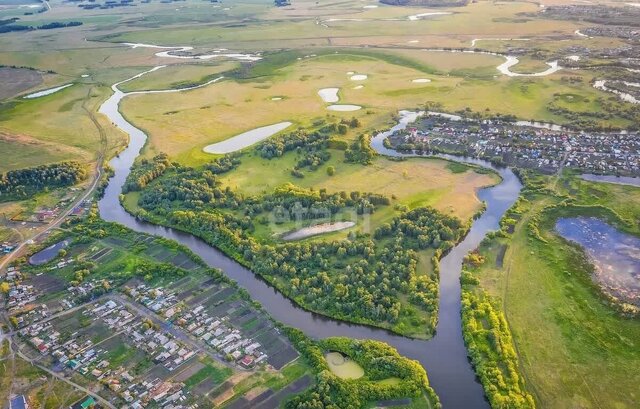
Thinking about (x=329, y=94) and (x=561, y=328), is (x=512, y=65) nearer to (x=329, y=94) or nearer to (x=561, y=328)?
(x=329, y=94)

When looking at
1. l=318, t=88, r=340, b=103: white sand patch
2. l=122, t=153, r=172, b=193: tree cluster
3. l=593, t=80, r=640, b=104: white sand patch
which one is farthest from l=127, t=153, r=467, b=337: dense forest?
l=593, t=80, r=640, b=104: white sand patch

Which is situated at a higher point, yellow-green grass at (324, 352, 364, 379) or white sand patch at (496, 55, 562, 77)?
white sand patch at (496, 55, 562, 77)

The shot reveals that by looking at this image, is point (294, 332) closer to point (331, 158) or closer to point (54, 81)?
point (331, 158)

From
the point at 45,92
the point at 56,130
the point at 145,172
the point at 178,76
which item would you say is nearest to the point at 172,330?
the point at 145,172

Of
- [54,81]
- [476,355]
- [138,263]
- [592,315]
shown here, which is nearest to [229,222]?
[138,263]

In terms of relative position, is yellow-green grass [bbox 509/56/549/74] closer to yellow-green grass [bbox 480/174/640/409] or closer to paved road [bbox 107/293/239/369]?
A: yellow-green grass [bbox 480/174/640/409]

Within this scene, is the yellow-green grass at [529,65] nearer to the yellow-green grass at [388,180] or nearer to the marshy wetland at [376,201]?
the marshy wetland at [376,201]

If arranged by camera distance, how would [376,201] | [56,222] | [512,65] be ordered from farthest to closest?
1. [512,65]
2. [56,222]
3. [376,201]
